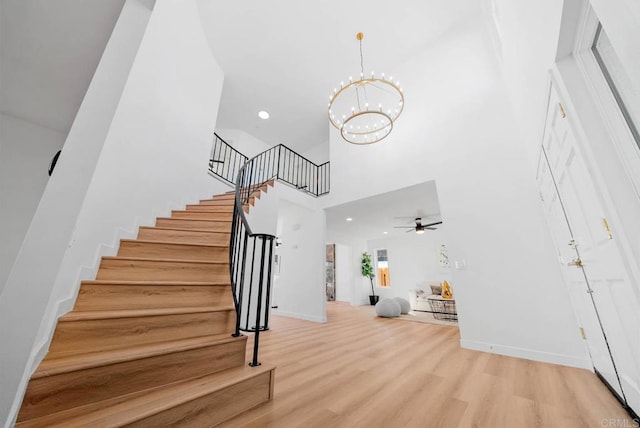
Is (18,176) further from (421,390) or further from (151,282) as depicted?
(421,390)

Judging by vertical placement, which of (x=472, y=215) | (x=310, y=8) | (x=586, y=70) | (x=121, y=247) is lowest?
(x=121, y=247)

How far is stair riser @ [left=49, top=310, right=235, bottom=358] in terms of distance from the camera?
1.31 m

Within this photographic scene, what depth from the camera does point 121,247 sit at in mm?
2342

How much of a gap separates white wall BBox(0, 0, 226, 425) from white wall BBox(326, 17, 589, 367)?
3586mm

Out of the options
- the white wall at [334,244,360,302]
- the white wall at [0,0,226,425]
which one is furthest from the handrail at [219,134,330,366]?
the white wall at [334,244,360,302]

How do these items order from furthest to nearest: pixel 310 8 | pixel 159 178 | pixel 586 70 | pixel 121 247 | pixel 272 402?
pixel 310 8, pixel 159 178, pixel 121 247, pixel 272 402, pixel 586 70

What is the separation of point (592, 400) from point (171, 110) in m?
5.55

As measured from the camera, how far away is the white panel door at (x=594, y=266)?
129 centimetres

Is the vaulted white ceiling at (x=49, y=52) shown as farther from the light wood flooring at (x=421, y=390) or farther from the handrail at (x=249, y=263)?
the light wood flooring at (x=421, y=390)

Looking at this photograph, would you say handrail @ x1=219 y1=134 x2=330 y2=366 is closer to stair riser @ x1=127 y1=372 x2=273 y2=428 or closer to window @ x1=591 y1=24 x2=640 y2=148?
stair riser @ x1=127 y1=372 x2=273 y2=428

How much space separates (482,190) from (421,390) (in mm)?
2795

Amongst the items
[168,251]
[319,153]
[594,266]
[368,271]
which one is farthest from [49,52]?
[368,271]

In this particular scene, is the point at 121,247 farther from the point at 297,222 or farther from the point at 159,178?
the point at 297,222

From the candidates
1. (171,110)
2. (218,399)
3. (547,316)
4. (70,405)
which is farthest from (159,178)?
(547,316)
